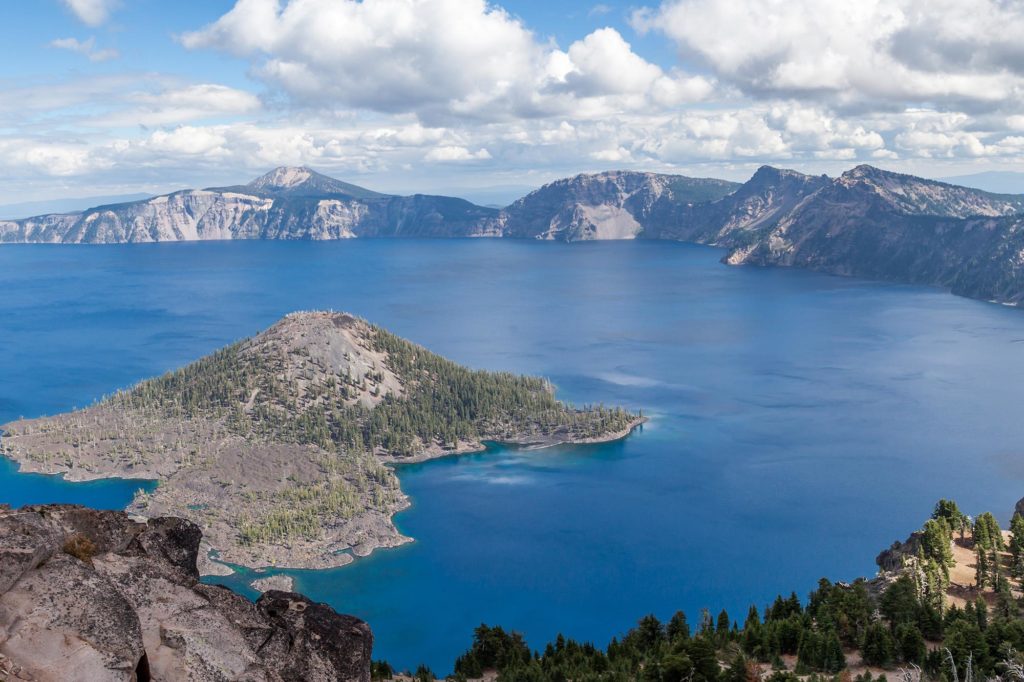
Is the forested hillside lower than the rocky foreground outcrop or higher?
lower

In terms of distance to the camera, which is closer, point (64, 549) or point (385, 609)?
point (64, 549)

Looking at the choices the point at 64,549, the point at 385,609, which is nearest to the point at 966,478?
the point at 385,609

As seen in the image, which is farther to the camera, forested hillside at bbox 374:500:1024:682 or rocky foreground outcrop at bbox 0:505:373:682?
forested hillside at bbox 374:500:1024:682

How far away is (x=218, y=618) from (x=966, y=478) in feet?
613

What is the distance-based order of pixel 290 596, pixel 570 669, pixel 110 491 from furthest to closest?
1. pixel 110 491
2. pixel 570 669
3. pixel 290 596

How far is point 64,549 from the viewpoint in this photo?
1587 inches

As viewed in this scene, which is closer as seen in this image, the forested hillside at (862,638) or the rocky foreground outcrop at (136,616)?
the rocky foreground outcrop at (136,616)

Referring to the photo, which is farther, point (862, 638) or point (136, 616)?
point (862, 638)

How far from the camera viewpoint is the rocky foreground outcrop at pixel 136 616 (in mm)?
35625

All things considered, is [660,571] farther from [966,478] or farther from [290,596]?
[290,596]

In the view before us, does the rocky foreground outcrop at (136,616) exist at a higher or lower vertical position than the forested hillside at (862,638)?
higher

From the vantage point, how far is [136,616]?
3850 centimetres

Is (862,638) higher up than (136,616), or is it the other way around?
(136,616)

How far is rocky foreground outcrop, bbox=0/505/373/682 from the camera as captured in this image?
35625 millimetres
